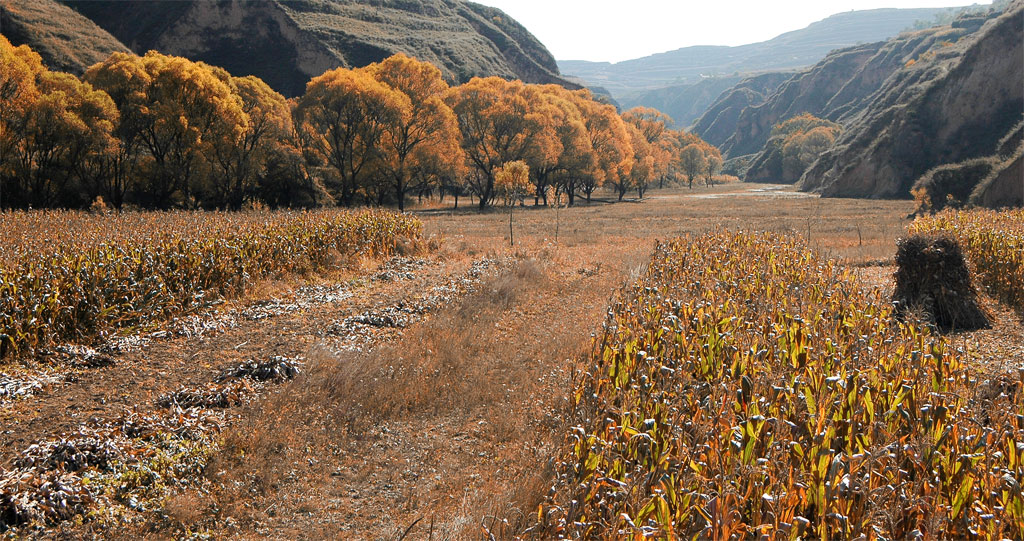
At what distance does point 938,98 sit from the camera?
203 feet

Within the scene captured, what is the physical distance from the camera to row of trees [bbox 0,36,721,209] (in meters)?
31.2

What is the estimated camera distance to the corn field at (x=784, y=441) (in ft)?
10.4

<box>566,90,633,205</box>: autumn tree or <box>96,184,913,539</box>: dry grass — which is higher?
<box>566,90,633,205</box>: autumn tree

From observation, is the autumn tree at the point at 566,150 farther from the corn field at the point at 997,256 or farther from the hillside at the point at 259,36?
the hillside at the point at 259,36

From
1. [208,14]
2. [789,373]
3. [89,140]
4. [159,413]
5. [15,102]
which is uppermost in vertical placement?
[208,14]

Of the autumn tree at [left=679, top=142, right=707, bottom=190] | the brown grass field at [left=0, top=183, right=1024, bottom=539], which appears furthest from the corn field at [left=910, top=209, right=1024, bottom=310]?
the autumn tree at [left=679, top=142, right=707, bottom=190]

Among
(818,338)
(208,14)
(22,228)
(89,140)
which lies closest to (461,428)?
(818,338)

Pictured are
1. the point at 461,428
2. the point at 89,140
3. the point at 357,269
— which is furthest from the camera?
the point at 89,140

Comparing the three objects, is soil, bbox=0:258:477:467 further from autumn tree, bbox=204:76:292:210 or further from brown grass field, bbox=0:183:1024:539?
autumn tree, bbox=204:76:292:210

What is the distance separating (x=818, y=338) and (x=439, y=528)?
436 centimetres

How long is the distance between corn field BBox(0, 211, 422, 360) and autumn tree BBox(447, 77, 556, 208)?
37560 millimetres

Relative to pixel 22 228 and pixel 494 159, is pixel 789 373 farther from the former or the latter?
pixel 494 159

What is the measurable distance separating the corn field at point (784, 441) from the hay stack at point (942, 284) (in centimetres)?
479

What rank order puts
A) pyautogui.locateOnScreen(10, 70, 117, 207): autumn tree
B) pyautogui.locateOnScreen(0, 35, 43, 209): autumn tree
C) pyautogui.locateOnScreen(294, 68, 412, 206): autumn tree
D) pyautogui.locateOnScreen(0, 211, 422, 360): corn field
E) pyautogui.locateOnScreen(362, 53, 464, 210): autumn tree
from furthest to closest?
1. pyautogui.locateOnScreen(362, 53, 464, 210): autumn tree
2. pyautogui.locateOnScreen(294, 68, 412, 206): autumn tree
3. pyautogui.locateOnScreen(10, 70, 117, 207): autumn tree
4. pyautogui.locateOnScreen(0, 35, 43, 209): autumn tree
5. pyautogui.locateOnScreen(0, 211, 422, 360): corn field
